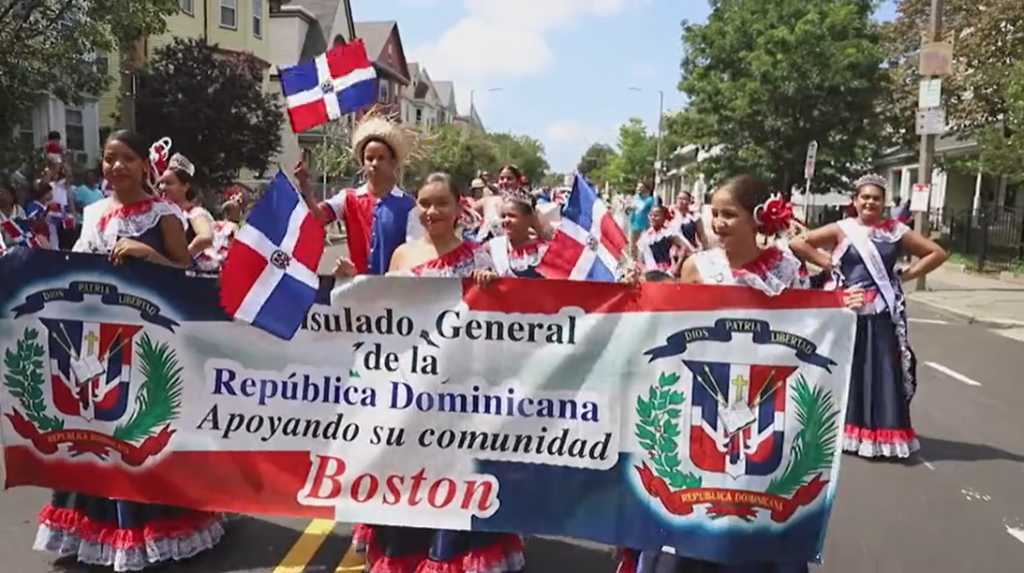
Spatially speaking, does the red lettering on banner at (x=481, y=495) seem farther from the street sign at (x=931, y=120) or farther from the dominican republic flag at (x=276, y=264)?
the street sign at (x=931, y=120)

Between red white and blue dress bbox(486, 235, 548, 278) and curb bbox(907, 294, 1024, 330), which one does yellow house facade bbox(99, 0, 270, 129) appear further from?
red white and blue dress bbox(486, 235, 548, 278)

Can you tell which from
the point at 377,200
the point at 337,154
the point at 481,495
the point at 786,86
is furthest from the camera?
the point at 786,86

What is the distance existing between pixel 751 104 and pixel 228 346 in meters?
24.6

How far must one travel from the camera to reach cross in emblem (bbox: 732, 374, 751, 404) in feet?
10.9

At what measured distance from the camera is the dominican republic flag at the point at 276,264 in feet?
11.6

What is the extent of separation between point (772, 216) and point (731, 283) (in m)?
0.38

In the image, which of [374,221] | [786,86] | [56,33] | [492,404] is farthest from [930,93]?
[492,404]

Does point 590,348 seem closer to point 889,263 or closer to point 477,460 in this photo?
point 477,460

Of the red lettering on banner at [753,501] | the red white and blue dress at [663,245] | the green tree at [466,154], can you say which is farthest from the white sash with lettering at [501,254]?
the green tree at [466,154]

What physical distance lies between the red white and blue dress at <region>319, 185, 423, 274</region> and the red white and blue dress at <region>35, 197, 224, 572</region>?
3.29 feet

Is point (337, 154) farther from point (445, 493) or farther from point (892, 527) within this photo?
point (445, 493)

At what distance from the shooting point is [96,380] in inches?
152

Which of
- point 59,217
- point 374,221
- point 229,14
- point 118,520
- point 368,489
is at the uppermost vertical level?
point 229,14

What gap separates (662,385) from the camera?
341 cm
